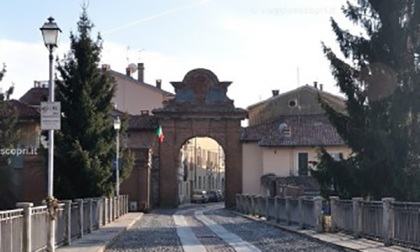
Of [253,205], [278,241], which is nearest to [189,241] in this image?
[278,241]

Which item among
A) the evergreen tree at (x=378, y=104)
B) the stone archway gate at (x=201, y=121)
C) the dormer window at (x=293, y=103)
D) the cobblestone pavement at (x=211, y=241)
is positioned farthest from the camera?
the dormer window at (x=293, y=103)

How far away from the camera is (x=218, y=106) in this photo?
Answer: 65812 mm

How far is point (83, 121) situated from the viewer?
3691cm

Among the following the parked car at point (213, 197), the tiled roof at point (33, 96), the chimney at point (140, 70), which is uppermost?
the chimney at point (140, 70)

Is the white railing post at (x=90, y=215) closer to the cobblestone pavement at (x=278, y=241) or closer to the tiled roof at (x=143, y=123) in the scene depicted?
the cobblestone pavement at (x=278, y=241)

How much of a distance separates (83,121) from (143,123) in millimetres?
30470

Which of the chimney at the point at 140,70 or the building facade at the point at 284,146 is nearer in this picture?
the building facade at the point at 284,146

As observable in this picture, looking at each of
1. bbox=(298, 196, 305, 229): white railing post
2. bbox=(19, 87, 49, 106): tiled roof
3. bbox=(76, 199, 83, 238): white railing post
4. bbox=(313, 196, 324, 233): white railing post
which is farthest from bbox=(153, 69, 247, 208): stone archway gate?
bbox=(76, 199, 83, 238): white railing post

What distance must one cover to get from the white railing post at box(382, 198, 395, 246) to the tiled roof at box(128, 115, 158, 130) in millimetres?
47315

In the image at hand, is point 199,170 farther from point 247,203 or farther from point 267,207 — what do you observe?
point 267,207

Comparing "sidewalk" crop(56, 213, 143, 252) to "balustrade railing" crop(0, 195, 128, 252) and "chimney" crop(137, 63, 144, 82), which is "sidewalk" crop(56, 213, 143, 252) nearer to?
"balustrade railing" crop(0, 195, 128, 252)

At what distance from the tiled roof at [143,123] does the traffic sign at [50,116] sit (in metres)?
48.9

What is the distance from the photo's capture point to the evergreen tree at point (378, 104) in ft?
98.3

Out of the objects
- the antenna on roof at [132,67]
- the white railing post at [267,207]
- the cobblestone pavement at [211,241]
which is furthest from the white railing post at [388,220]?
the antenna on roof at [132,67]
